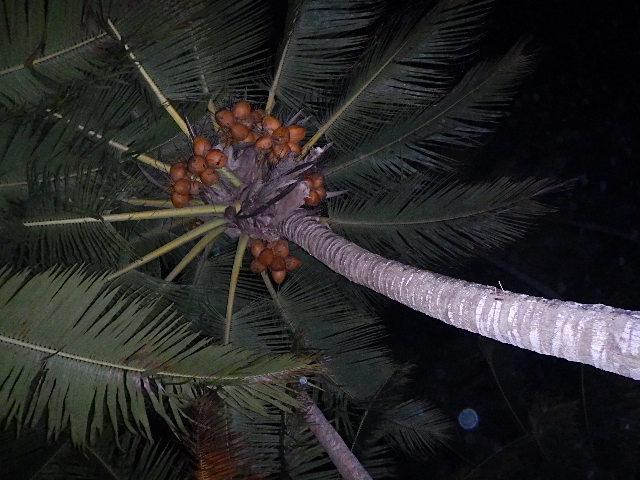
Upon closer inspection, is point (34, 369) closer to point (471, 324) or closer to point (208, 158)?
point (471, 324)

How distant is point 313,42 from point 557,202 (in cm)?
405

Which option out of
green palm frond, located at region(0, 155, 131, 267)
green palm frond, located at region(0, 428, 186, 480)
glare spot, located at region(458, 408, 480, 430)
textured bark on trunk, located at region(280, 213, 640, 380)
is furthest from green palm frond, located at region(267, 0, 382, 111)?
glare spot, located at region(458, 408, 480, 430)

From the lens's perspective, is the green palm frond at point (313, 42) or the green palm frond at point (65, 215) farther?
the green palm frond at point (313, 42)

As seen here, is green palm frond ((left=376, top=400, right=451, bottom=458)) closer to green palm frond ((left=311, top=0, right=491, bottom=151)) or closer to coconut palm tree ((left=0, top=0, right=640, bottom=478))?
coconut palm tree ((left=0, top=0, right=640, bottom=478))

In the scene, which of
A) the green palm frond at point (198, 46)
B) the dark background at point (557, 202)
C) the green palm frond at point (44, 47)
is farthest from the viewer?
the dark background at point (557, 202)

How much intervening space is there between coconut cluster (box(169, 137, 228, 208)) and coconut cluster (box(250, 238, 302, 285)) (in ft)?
1.70

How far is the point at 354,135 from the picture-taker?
3588 millimetres

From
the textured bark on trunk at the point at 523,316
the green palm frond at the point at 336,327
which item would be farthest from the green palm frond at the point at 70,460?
the textured bark on trunk at the point at 523,316

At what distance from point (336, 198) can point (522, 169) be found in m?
3.17

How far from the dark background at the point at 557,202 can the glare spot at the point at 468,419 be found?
50mm

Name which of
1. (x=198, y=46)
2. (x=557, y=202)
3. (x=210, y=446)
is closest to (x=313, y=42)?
(x=198, y=46)

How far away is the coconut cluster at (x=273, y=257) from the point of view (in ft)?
11.3

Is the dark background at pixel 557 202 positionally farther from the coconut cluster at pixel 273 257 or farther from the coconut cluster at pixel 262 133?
the coconut cluster at pixel 262 133

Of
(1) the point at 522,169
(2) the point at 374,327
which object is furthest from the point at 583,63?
(2) the point at 374,327
